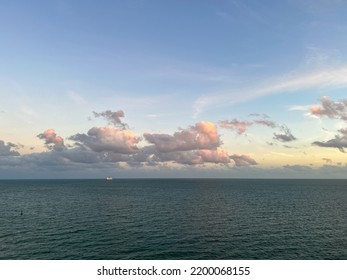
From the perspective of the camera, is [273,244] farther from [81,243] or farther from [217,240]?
[81,243]

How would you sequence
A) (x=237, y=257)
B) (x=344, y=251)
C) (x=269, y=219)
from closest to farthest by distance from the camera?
(x=237, y=257), (x=344, y=251), (x=269, y=219)

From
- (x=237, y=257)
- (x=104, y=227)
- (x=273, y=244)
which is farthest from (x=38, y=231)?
(x=273, y=244)

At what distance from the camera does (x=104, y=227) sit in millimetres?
99812

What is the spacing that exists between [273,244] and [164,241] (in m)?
30.2

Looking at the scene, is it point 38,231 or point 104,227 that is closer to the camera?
point 38,231

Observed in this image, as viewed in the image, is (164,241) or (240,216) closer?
(164,241)

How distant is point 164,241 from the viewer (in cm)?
8038

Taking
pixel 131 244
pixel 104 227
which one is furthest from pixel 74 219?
pixel 131 244

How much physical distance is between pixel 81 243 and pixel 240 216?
70450 mm
